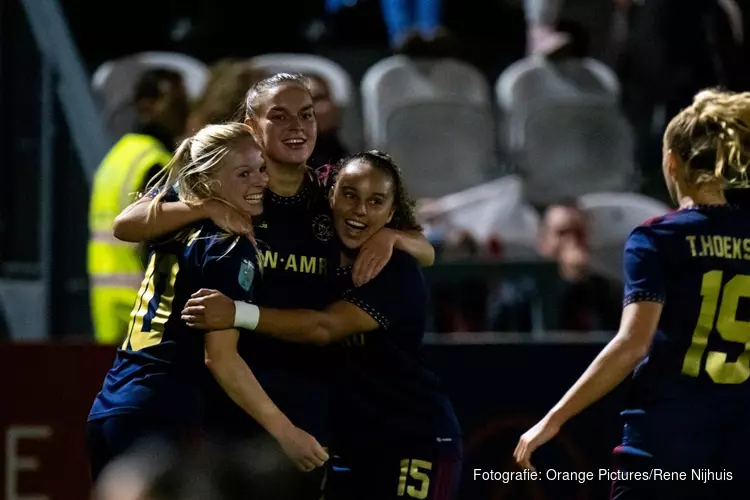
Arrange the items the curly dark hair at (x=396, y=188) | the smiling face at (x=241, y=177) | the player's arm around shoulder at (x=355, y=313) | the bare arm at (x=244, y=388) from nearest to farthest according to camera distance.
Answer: the bare arm at (x=244, y=388)
the smiling face at (x=241, y=177)
the player's arm around shoulder at (x=355, y=313)
the curly dark hair at (x=396, y=188)

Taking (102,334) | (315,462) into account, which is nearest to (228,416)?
(315,462)

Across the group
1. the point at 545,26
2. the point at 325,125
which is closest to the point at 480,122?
the point at 545,26

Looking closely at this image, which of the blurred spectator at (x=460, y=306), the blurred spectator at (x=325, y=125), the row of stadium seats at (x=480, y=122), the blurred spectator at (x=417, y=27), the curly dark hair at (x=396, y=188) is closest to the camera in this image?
the curly dark hair at (x=396, y=188)

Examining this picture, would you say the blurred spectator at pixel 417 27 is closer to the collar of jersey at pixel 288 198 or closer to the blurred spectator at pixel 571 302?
the blurred spectator at pixel 571 302

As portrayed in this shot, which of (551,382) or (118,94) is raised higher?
(118,94)

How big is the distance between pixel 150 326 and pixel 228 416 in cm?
41

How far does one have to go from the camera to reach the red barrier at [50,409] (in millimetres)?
5918

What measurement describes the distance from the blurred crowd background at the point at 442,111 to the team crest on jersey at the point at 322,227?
1.85 metres

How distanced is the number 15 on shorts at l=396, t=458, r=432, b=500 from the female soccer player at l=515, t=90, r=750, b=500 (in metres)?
0.34

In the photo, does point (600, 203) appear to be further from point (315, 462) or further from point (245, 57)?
point (315, 462)

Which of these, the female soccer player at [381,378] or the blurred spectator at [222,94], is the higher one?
the blurred spectator at [222,94]

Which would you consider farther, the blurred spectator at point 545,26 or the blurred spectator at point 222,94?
the blurred spectator at point 545,26

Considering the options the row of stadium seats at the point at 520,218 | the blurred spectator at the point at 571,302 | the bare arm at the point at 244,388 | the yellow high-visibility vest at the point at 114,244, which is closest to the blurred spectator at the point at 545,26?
the row of stadium seats at the point at 520,218

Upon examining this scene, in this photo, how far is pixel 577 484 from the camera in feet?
19.7
